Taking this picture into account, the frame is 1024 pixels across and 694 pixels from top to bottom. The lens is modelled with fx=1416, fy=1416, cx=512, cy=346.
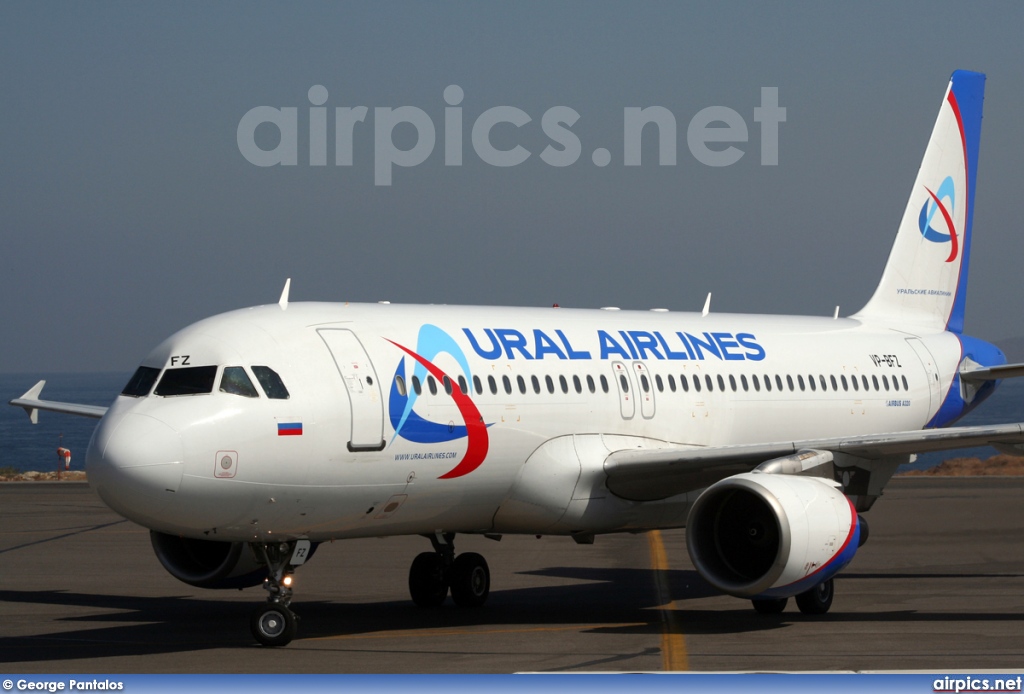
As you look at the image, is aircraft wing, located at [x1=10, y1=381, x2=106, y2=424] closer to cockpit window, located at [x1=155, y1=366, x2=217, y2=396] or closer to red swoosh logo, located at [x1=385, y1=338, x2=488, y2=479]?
cockpit window, located at [x1=155, y1=366, x2=217, y2=396]

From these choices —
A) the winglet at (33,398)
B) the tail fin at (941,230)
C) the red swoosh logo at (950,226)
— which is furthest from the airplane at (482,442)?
the red swoosh logo at (950,226)

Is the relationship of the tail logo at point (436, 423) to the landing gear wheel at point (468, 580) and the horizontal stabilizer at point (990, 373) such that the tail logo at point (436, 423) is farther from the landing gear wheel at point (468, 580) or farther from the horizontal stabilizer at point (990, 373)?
the horizontal stabilizer at point (990, 373)

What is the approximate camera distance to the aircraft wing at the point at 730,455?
17688 millimetres

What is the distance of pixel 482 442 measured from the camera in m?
17.3

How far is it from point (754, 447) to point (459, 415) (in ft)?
13.0

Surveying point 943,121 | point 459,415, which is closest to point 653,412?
point 459,415

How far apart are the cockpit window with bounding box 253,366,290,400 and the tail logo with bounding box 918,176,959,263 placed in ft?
55.1

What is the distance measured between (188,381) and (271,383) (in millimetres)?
878

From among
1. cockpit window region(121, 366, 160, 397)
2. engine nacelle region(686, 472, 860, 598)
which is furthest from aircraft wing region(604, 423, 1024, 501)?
cockpit window region(121, 366, 160, 397)

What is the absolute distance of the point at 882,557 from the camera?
26.4 metres

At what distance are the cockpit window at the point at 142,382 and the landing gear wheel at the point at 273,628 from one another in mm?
2783

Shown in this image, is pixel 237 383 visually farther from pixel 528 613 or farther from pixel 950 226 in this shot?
pixel 950 226

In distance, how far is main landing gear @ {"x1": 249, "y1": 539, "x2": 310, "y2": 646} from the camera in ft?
51.0

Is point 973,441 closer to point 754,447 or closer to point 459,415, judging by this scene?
point 754,447
